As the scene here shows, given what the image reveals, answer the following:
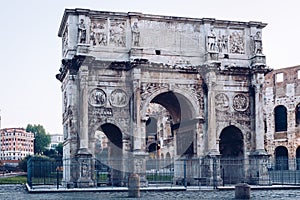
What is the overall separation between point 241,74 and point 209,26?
10.2 feet

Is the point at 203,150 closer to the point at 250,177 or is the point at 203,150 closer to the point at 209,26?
the point at 250,177

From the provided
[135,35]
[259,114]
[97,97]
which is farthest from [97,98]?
[259,114]

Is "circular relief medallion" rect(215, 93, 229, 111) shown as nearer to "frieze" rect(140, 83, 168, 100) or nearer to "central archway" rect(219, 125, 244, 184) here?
"central archway" rect(219, 125, 244, 184)

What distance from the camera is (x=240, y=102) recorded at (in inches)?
1101

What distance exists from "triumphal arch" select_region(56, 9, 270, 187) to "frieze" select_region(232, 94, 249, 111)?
54mm

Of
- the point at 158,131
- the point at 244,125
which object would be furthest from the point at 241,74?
the point at 158,131

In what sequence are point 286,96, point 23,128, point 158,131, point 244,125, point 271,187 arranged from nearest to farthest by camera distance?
point 271,187 < point 244,125 < point 286,96 < point 158,131 < point 23,128

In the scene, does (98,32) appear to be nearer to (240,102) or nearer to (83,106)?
(83,106)

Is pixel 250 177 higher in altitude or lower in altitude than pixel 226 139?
lower

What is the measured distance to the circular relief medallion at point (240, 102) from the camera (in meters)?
27.8

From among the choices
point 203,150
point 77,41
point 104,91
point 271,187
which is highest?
point 77,41

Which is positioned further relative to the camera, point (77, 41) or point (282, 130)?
point (282, 130)

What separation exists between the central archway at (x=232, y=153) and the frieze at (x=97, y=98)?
6936 millimetres

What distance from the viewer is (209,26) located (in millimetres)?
27344
